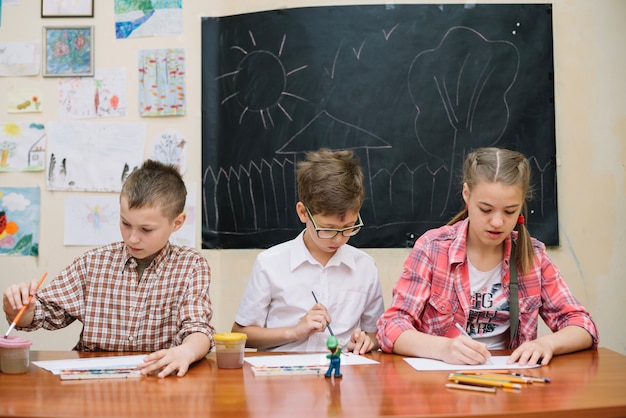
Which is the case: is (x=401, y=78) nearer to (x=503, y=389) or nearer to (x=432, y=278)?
(x=432, y=278)

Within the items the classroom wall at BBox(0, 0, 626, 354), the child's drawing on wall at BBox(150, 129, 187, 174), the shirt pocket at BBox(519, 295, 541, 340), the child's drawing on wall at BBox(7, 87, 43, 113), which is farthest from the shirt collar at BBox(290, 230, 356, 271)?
the child's drawing on wall at BBox(7, 87, 43, 113)

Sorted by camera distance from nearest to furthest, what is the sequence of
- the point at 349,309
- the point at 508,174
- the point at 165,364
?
1. the point at 165,364
2. the point at 508,174
3. the point at 349,309

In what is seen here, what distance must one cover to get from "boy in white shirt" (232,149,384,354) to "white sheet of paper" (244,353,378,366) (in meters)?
0.29

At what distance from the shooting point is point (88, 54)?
11.4 ft

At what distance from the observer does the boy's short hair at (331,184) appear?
2.13 m

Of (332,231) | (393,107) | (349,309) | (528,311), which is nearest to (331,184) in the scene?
(332,231)

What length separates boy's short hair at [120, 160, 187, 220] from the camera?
6.51 feet

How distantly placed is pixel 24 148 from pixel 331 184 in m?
2.01

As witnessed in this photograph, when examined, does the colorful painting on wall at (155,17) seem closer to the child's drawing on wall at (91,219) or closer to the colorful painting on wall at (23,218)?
the child's drawing on wall at (91,219)

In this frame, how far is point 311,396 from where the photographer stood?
1.38 meters

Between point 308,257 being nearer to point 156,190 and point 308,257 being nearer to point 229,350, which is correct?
point 156,190

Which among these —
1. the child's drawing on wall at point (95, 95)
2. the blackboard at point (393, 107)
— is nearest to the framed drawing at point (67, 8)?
the child's drawing on wall at point (95, 95)

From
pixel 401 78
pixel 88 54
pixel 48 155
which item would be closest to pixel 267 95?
pixel 401 78

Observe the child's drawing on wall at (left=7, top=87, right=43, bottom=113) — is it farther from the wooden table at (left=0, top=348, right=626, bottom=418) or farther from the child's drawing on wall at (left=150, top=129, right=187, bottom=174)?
the wooden table at (left=0, top=348, right=626, bottom=418)
